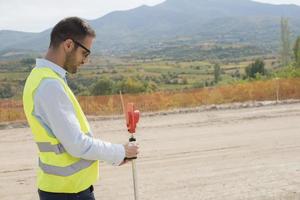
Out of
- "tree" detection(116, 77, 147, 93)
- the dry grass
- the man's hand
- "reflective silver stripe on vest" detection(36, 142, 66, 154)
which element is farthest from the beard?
"tree" detection(116, 77, 147, 93)

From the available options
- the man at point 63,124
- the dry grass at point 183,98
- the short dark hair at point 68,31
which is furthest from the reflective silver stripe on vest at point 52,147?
the dry grass at point 183,98

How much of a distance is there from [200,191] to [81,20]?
16.2 feet

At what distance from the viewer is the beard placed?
10.1ft

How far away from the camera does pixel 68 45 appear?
304cm

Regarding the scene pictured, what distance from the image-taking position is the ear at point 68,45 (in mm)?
3033

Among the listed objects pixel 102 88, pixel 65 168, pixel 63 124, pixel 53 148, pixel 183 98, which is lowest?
pixel 102 88

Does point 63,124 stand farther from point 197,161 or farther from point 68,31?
point 197,161

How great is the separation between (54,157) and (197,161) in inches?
266

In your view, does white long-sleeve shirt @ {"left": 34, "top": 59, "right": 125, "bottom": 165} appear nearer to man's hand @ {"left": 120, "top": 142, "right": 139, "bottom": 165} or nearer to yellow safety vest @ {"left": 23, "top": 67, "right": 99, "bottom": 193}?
yellow safety vest @ {"left": 23, "top": 67, "right": 99, "bottom": 193}

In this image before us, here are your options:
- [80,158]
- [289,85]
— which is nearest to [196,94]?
[289,85]

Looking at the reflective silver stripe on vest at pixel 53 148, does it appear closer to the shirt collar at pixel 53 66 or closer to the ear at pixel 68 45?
the shirt collar at pixel 53 66

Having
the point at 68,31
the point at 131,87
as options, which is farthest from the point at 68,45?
the point at 131,87

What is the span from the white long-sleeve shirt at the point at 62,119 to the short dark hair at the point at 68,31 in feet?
0.51

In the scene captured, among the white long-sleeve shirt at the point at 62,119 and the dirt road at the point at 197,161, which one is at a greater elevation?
the white long-sleeve shirt at the point at 62,119
